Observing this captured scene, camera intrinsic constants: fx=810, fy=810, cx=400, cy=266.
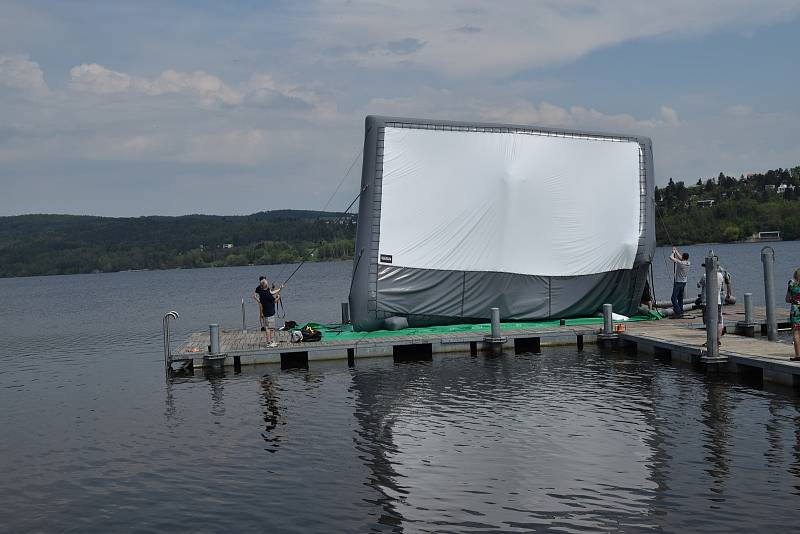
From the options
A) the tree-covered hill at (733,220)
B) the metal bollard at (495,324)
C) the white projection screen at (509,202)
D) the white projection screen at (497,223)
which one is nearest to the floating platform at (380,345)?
the metal bollard at (495,324)

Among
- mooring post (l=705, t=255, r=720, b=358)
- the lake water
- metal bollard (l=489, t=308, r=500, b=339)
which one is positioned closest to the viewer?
the lake water

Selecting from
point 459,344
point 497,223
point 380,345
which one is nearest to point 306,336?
point 380,345

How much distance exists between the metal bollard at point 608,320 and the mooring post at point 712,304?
17.0 ft

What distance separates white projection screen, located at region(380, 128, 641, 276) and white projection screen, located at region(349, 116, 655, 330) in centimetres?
4

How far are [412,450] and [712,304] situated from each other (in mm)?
9445

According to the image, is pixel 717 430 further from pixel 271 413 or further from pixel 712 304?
pixel 271 413

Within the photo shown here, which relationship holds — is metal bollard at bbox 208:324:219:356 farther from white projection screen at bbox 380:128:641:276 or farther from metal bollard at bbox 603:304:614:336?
metal bollard at bbox 603:304:614:336

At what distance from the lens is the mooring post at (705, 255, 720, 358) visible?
1992cm

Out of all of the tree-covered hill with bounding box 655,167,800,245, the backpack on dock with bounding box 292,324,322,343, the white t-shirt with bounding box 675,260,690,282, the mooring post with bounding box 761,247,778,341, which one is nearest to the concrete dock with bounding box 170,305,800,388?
the backpack on dock with bounding box 292,324,322,343

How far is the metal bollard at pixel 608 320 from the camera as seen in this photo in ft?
83.1

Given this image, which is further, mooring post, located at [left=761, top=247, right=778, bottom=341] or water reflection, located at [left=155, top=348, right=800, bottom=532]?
mooring post, located at [left=761, top=247, right=778, bottom=341]

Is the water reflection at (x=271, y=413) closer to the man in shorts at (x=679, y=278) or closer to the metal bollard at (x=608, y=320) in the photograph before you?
the metal bollard at (x=608, y=320)

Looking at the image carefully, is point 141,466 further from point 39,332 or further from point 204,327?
point 39,332

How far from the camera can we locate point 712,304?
1989 cm
